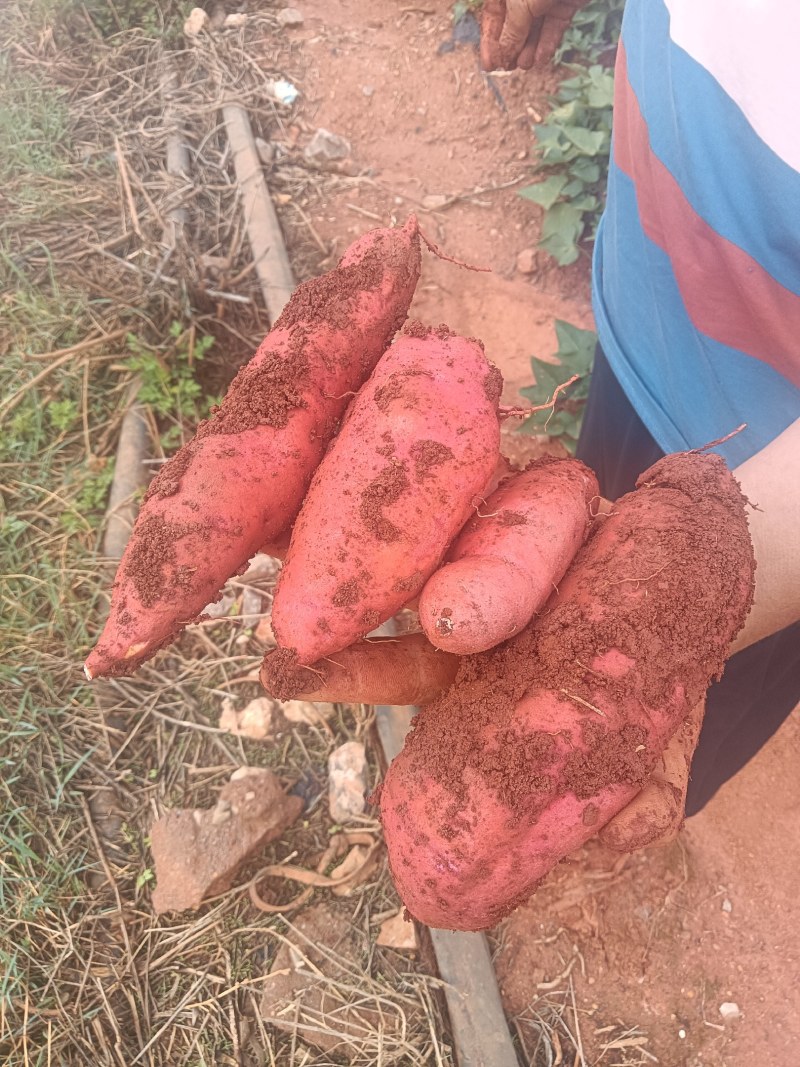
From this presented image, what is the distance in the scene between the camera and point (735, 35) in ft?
3.33

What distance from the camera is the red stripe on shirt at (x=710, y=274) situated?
1090mm

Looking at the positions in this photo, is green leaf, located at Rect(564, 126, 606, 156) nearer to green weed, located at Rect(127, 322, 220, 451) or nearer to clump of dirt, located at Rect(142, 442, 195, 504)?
green weed, located at Rect(127, 322, 220, 451)

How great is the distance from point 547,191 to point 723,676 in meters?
2.23

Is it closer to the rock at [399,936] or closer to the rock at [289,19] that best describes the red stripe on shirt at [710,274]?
the rock at [399,936]

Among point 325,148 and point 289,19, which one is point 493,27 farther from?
point 289,19

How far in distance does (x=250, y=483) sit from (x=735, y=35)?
0.94m

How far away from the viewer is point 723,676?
1400mm

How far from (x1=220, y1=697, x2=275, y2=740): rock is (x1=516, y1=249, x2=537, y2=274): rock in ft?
6.57

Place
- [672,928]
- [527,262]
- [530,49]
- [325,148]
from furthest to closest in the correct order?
[325,148] → [527,262] → [530,49] → [672,928]

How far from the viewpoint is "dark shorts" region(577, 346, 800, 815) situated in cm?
134

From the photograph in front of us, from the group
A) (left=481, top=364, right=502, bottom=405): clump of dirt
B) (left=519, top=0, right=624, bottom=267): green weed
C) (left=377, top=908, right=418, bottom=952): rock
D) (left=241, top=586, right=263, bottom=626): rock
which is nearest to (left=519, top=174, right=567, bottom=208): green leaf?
(left=519, top=0, right=624, bottom=267): green weed

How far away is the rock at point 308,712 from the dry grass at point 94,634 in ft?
0.09

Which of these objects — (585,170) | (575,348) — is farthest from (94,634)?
(585,170)

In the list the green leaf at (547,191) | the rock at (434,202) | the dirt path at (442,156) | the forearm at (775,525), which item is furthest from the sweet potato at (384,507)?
the rock at (434,202)
